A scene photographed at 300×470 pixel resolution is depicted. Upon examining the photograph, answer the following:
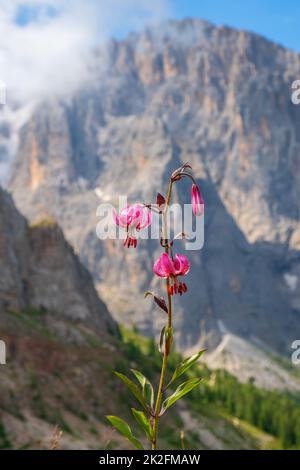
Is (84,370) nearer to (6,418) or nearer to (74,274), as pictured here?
(6,418)

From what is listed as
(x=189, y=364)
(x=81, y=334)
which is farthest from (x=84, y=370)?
(x=189, y=364)

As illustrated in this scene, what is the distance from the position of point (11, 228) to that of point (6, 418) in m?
40.2

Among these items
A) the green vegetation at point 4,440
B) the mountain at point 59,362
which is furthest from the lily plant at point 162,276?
the green vegetation at point 4,440

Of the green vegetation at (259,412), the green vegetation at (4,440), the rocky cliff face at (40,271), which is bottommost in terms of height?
the green vegetation at (259,412)

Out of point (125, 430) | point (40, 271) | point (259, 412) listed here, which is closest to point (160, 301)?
point (125, 430)

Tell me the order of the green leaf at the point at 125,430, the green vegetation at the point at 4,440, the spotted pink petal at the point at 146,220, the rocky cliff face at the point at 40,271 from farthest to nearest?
the rocky cliff face at the point at 40,271
the green vegetation at the point at 4,440
the spotted pink petal at the point at 146,220
the green leaf at the point at 125,430

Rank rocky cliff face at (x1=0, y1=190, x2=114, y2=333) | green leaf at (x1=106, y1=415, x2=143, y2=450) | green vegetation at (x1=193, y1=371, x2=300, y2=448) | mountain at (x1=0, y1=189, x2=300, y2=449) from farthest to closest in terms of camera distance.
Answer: green vegetation at (x1=193, y1=371, x2=300, y2=448), rocky cliff face at (x1=0, y1=190, x2=114, y2=333), mountain at (x1=0, y1=189, x2=300, y2=449), green leaf at (x1=106, y1=415, x2=143, y2=450)

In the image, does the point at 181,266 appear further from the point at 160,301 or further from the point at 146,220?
the point at 146,220

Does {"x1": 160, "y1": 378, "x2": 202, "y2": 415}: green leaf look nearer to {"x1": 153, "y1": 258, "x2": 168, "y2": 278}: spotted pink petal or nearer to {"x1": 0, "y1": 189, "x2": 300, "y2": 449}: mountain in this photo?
{"x1": 153, "y1": 258, "x2": 168, "y2": 278}: spotted pink petal

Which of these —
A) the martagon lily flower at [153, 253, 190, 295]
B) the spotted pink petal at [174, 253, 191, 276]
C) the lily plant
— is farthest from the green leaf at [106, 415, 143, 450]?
the spotted pink petal at [174, 253, 191, 276]

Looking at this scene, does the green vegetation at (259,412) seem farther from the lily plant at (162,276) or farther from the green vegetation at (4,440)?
the lily plant at (162,276)

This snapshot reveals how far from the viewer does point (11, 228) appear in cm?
7188

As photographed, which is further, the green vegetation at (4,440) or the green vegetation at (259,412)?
the green vegetation at (259,412)

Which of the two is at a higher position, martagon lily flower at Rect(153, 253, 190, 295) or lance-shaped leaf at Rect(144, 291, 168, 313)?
martagon lily flower at Rect(153, 253, 190, 295)
